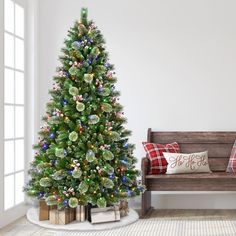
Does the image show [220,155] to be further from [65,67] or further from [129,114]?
[65,67]

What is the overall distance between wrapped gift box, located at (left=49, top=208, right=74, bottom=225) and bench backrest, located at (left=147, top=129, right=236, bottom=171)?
1349 mm

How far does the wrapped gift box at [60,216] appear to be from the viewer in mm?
4860

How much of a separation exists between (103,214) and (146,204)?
68cm

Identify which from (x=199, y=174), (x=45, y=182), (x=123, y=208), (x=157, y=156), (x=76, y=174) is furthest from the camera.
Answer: (x=157, y=156)

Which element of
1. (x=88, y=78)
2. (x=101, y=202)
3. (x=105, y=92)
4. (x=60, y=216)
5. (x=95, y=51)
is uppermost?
(x=95, y=51)

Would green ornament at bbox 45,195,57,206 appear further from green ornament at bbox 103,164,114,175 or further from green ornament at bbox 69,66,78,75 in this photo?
green ornament at bbox 69,66,78,75

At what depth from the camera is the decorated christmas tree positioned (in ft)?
15.8

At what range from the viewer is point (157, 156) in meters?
5.59

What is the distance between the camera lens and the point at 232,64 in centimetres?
→ 589

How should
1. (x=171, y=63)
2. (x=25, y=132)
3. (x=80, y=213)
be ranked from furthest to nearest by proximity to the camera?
(x=171, y=63) → (x=25, y=132) → (x=80, y=213)

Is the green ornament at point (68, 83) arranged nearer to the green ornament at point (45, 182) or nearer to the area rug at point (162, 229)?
the green ornament at point (45, 182)

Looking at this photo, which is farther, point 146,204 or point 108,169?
point 146,204

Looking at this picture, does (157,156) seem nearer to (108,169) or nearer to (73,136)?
(108,169)

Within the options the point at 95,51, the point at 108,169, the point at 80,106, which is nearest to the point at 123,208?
the point at 108,169
